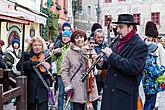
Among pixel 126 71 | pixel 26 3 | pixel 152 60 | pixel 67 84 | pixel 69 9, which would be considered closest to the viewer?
pixel 126 71

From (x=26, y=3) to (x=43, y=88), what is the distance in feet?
41.3

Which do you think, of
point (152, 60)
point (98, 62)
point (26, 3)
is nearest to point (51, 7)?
point (26, 3)

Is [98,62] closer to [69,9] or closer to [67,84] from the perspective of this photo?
[67,84]

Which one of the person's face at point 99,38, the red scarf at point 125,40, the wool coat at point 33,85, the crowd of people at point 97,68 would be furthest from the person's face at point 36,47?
the red scarf at point 125,40

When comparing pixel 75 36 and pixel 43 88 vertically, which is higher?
pixel 75 36

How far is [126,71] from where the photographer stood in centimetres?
431

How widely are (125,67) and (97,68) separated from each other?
1.18 meters

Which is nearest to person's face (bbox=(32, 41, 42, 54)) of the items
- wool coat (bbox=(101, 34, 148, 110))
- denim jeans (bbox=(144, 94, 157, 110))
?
wool coat (bbox=(101, 34, 148, 110))

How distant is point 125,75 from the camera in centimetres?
445

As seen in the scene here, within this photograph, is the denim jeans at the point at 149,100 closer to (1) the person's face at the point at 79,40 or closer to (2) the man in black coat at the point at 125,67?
(1) the person's face at the point at 79,40

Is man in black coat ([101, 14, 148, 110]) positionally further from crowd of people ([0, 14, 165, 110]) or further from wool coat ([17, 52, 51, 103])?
wool coat ([17, 52, 51, 103])

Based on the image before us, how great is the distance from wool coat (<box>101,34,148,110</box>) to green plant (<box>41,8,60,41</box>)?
1585 centimetres

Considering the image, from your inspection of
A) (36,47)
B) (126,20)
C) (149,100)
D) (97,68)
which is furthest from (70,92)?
(149,100)

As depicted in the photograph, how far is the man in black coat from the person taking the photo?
4.32m
